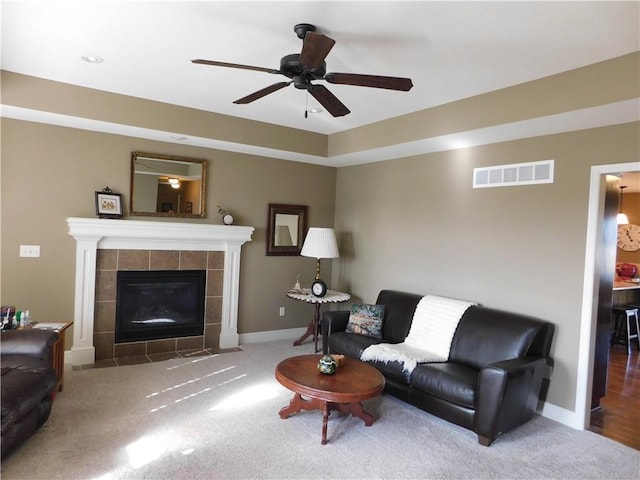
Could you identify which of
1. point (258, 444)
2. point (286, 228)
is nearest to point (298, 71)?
point (258, 444)

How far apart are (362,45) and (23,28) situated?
2.20m

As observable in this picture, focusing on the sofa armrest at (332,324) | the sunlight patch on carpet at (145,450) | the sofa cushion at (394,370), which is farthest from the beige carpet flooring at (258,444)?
the sofa armrest at (332,324)

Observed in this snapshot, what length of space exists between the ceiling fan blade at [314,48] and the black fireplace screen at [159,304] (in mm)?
3366

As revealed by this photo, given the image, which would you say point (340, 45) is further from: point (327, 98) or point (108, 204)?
point (108, 204)

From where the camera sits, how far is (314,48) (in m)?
2.19

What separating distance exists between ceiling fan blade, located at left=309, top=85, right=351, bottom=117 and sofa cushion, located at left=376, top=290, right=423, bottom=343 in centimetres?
231

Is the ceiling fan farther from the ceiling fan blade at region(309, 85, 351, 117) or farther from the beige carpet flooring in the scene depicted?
the beige carpet flooring

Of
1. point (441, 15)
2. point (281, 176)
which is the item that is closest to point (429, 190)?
point (281, 176)

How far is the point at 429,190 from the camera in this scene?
15.6ft

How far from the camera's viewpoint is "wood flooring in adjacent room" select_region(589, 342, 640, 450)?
11.0 ft

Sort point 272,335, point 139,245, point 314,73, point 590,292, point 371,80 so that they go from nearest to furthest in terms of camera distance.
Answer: point 371,80 → point 314,73 → point 590,292 → point 139,245 → point 272,335

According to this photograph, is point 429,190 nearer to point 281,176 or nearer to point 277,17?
point 281,176

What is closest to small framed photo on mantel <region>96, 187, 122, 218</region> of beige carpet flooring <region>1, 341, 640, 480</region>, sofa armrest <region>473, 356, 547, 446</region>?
beige carpet flooring <region>1, 341, 640, 480</region>

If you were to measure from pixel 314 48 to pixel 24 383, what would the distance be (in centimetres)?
263
